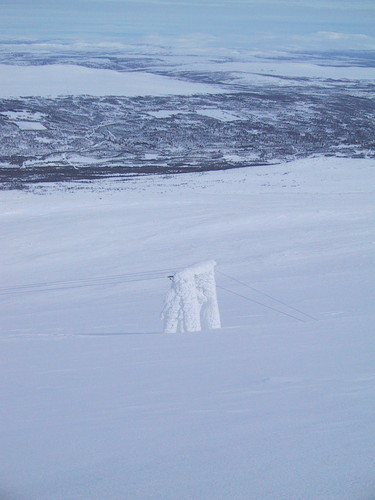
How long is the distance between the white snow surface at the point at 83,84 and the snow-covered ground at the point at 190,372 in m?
29.0

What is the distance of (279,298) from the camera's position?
750 centimetres

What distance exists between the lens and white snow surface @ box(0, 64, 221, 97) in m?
39.5

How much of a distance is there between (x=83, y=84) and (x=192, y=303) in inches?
1535

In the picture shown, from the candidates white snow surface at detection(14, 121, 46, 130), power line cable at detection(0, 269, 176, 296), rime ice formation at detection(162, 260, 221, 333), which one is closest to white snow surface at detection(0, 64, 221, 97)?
white snow surface at detection(14, 121, 46, 130)

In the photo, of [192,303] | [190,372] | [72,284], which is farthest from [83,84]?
[190,372]

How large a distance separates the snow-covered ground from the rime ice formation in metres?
0.25

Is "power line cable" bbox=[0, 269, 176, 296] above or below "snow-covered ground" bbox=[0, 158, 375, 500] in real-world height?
below

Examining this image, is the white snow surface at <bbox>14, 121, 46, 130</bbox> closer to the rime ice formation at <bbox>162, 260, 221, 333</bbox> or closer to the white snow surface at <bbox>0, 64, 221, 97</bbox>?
the white snow surface at <bbox>0, 64, 221, 97</bbox>

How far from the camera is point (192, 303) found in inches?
243

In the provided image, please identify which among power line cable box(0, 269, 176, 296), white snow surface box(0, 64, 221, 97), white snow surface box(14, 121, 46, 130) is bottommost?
power line cable box(0, 269, 176, 296)

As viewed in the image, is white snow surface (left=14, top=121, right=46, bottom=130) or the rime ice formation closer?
the rime ice formation

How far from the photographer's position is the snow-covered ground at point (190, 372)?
101 inches

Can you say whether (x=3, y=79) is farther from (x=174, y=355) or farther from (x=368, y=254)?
(x=174, y=355)

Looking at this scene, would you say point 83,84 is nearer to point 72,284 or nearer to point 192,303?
point 72,284
